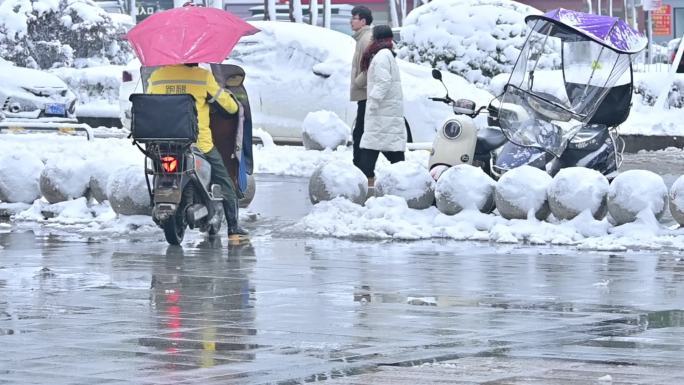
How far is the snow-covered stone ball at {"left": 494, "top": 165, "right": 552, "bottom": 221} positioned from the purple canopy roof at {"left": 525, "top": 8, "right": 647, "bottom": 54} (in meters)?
2.36

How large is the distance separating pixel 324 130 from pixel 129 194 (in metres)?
7.55

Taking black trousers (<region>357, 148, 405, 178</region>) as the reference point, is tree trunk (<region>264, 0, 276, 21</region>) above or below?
below

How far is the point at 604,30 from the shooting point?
16188 millimetres

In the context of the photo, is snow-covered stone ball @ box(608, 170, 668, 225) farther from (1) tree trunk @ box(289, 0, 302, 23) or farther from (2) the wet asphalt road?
(1) tree trunk @ box(289, 0, 302, 23)

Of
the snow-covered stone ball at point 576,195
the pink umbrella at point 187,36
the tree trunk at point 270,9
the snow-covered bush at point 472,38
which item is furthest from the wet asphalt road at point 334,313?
the tree trunk at point 270,9

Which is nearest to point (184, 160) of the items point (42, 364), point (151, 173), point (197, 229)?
point (151, 173)

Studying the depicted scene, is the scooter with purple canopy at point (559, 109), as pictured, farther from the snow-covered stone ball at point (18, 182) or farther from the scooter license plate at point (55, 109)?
the scooter license plate at point (55, 109)

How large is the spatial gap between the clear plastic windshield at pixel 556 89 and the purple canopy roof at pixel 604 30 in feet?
0.38

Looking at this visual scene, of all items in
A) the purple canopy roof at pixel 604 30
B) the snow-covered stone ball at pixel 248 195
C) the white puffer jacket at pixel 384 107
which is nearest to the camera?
the snow-covered stone ball at pixel 248 195

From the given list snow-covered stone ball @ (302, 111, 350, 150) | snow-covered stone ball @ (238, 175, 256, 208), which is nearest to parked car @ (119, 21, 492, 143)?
snow-covered stone ball @ (302, 111, 350, 150)

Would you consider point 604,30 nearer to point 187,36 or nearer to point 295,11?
point 187,36

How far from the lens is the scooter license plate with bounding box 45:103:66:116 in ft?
99.7

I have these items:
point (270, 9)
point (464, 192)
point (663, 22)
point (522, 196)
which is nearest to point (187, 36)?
point (464, 192)

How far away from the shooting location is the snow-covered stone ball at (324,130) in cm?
Answer: 2214
